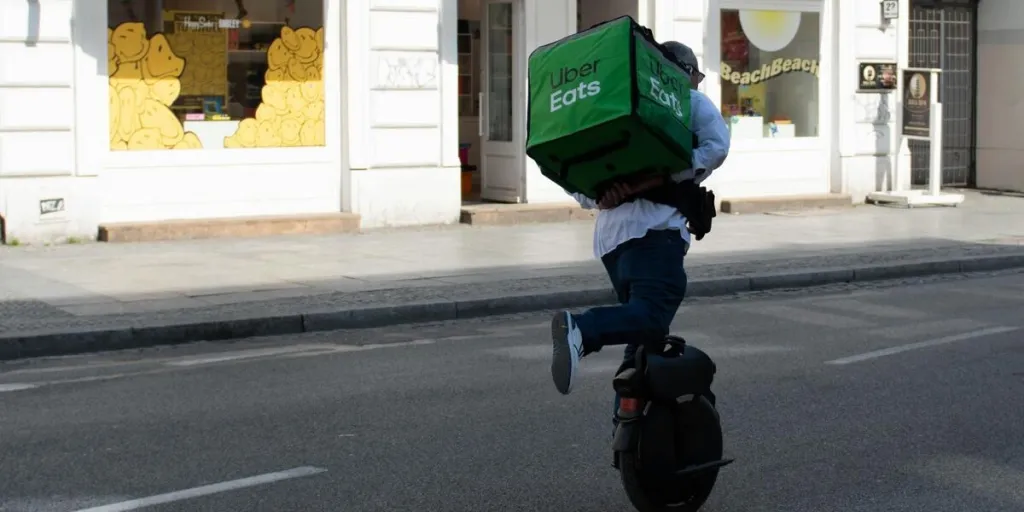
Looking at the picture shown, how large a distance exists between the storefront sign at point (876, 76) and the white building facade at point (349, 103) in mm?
128

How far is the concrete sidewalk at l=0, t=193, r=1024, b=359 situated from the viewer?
10.8 m


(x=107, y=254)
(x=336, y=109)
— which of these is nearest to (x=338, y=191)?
(x=336, y=109)

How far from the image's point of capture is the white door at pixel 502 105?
763 inches

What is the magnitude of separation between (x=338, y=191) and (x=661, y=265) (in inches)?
488

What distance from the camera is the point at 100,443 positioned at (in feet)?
23.2

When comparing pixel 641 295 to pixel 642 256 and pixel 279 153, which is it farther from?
pixel 279 153

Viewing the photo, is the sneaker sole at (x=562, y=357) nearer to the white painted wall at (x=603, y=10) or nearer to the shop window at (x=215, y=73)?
the shop window at (x=215, y=73)

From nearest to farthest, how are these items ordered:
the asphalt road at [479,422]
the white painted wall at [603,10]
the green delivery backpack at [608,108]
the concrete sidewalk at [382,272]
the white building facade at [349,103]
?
the green delivery backpack at [608,108] < the asphalt road at [479,422] < the concrete sidewalk at [382,272] < the white building facade at [349,103] < the white painted wall at [603,10]

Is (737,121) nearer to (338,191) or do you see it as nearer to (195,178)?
(338,191)

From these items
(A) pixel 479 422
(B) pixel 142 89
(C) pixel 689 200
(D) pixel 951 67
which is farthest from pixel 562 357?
(D) pixel 951 67

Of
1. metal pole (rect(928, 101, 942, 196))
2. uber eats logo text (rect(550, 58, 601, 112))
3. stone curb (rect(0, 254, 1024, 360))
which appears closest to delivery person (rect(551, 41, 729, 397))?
uber eats logo text (rect(550, 58, 601, 112))

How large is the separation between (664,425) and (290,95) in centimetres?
1253

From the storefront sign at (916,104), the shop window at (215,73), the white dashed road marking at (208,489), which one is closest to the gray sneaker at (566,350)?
the white dashed road marking at (208,489)

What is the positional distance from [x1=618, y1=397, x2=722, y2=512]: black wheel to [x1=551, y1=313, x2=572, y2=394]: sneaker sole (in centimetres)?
35
